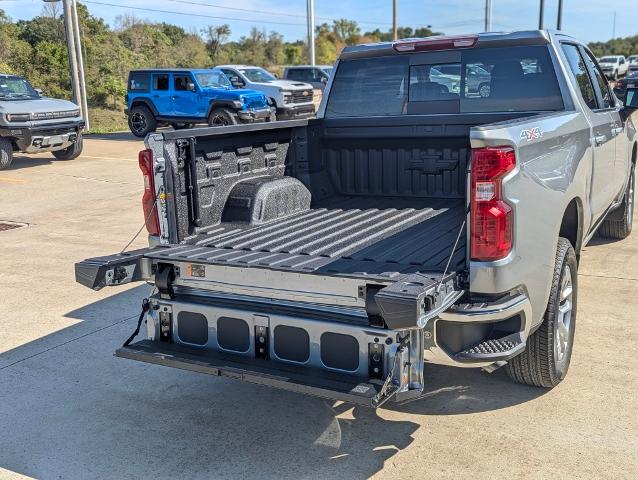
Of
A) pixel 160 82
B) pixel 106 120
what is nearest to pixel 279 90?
pixel 160 82

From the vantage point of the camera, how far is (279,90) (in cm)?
2230

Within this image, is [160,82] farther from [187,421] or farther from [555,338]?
[555,338]

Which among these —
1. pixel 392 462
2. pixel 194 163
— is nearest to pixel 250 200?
pixel 194 163

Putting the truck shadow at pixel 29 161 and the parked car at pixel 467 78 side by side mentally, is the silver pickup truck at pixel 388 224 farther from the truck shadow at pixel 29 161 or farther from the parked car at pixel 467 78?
the truck shadow at pixel 29 161

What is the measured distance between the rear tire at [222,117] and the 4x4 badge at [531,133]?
16.5 m

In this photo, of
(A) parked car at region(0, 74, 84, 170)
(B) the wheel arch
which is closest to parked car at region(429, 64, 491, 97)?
(A) parked car at region(0, 74, 84, 170)

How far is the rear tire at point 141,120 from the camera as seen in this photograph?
71.1 ft

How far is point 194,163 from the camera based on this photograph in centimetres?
418

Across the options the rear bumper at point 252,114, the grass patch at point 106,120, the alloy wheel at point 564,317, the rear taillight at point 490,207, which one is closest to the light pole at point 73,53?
the grass patch at point 106,120

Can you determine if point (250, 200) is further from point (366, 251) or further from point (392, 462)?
point (392, 462)

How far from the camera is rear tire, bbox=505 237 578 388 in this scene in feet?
13.0

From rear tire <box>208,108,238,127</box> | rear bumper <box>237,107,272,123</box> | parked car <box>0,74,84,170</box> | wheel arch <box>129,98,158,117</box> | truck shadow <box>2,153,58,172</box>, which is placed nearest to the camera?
parked car <box>0,74,84,170</box>

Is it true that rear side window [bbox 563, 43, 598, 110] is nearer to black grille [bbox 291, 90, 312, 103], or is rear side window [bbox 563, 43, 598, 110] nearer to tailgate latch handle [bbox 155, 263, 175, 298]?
tailgate latch handle [bbox 155, 263, 175, 298]

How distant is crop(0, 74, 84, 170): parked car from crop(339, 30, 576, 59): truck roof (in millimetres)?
11035
